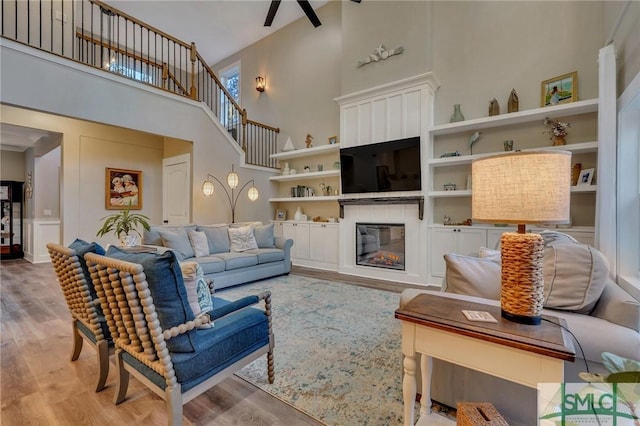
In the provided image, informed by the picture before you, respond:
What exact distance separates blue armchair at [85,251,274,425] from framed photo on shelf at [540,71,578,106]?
4712mm

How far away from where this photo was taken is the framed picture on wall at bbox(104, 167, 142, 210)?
20.3 feet

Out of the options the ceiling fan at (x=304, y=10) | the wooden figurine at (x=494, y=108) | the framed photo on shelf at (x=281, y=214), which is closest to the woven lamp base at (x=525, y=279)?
the wooden figurine at (x=494, y=108)

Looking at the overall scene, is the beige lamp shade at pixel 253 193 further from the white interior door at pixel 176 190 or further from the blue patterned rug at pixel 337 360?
the blue patterned rug at pixel 337 360

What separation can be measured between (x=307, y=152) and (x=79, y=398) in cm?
521

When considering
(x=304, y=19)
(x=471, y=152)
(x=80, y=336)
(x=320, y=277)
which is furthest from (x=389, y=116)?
Answer: (x=80, y=336)

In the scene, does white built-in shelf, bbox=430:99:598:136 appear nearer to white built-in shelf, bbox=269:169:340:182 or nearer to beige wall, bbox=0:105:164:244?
white built-in shelf, bbox=269:169:340:182

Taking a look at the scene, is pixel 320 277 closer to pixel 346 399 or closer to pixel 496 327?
pixel 346 399

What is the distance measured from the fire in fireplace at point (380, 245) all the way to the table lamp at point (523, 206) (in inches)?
144

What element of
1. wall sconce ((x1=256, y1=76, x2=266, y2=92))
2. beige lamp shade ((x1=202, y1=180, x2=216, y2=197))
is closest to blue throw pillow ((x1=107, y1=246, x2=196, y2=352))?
beige lamp shade ((x1=202, y1=180, x2=216, y2=197))

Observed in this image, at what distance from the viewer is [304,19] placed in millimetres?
6746

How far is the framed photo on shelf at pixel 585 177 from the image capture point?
3449mm

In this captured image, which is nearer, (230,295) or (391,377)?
(391,377)

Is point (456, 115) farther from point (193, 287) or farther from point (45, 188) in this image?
point (45, 188)

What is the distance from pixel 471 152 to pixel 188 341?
179 inches
